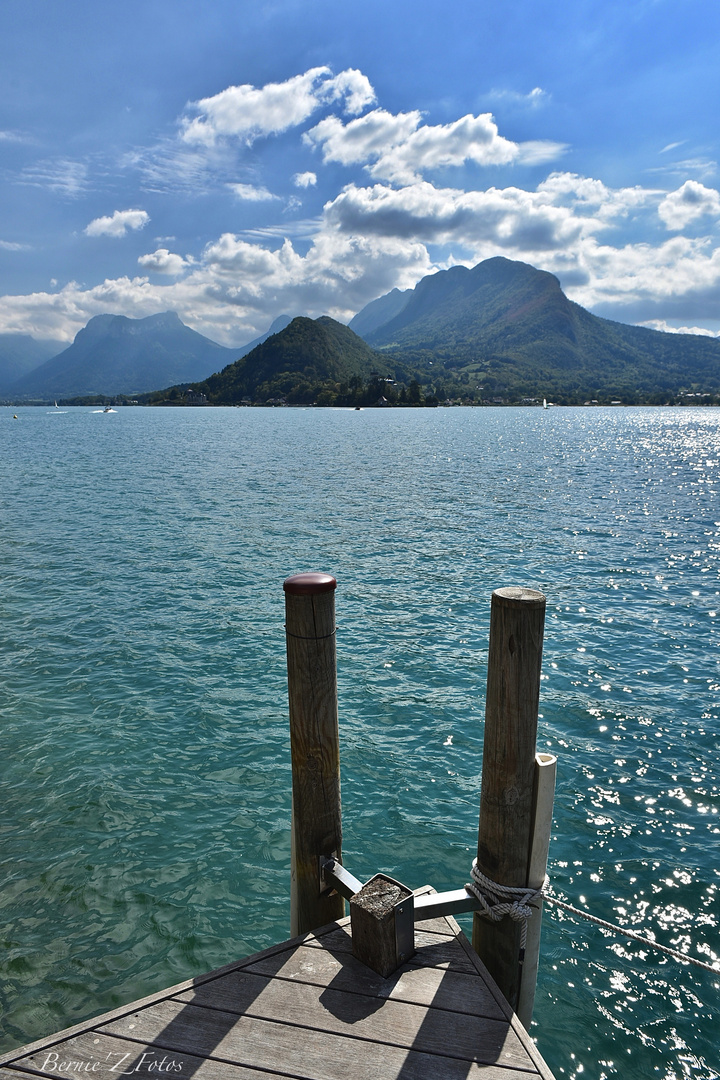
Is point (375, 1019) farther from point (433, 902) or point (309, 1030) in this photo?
point (433, 902)

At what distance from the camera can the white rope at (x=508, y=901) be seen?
422 centimetres

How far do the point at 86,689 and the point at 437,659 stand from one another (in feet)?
22.7

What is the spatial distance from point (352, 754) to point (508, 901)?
5343 millimetres

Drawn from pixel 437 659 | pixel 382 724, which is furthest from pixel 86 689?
pixel 437 659

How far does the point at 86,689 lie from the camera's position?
445 inches

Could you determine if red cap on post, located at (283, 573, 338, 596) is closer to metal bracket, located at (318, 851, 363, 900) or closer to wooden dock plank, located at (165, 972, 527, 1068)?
metal bracket, located at (318, 851, 363, 900)

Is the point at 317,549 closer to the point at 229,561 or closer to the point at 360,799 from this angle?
the point at 229,561

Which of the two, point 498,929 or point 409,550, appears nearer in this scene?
point 498,929

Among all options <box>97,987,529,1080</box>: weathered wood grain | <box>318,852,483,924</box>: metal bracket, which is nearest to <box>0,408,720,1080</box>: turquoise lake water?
<box>318,852,483,924</box>: metal bracket

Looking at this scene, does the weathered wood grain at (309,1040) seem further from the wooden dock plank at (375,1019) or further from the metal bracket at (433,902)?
the metal bracket at (433,902)

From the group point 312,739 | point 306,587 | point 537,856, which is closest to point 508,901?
point 537,856

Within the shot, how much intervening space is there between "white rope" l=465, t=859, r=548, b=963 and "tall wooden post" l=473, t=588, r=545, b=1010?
0.05 meters

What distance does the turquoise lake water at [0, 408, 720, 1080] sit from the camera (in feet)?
18.9

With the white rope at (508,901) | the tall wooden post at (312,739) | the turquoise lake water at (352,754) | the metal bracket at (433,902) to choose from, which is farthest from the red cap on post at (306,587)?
the turquoise lake water at (352,754)
